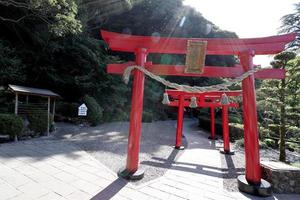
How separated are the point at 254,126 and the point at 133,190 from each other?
2.59m

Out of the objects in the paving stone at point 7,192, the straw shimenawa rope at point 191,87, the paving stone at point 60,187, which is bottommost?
the paving stone at point 60,187

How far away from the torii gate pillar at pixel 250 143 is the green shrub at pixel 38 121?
7492mm

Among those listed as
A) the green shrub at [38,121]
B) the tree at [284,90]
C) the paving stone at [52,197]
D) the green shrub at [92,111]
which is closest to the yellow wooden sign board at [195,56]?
the paving stone at [52,197]

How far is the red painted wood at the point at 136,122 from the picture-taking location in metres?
4.64

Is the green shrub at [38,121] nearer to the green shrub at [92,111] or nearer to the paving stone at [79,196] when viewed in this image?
the green shrub at [92,111]

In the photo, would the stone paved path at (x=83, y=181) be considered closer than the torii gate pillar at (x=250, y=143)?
Yes

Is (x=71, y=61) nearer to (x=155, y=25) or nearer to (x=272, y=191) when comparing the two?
(x=155, y=25)

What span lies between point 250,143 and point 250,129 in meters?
0.27

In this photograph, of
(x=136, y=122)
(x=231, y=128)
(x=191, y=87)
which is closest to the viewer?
(x=191, y=87)

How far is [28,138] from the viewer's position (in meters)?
8.13

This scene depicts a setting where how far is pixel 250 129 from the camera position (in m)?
4.41


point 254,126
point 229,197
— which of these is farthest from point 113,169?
point 254,126

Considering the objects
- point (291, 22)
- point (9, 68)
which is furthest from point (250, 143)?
point (291, 22)

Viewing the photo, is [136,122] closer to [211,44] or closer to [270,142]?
[211,44]
